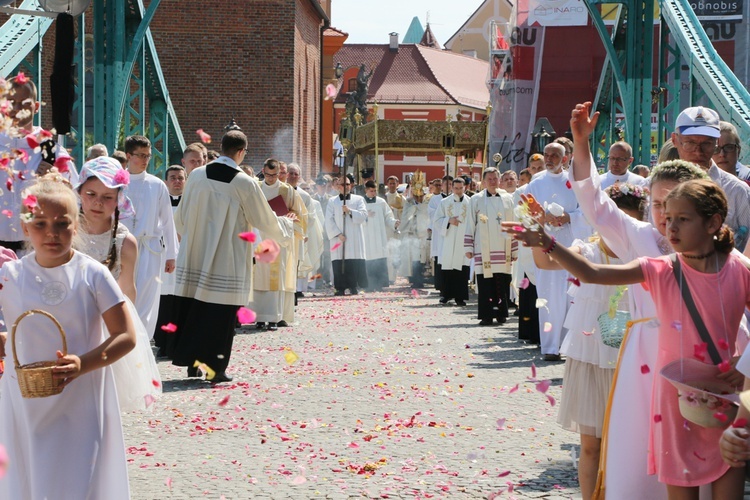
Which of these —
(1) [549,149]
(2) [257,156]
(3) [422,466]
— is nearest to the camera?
(3) [422,466]

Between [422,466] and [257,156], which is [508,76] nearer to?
[257,156]

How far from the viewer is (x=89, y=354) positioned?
440 centimetres

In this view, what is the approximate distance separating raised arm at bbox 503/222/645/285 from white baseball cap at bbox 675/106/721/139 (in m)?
2.07

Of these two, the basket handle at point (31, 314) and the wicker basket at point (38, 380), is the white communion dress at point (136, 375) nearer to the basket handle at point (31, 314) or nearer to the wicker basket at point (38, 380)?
the basket handle at point (31, 314)

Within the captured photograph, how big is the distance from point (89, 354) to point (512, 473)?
3022 mm

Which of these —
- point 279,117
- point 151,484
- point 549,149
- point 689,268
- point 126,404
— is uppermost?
point 279,117

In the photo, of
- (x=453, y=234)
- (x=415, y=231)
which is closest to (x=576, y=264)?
(x=453, y=234)

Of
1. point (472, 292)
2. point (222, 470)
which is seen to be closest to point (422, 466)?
point (222, 470)

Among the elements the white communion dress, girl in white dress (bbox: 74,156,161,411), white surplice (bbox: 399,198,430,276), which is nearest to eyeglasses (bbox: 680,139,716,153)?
girl in white dress (bbox: 74,156,161,411)

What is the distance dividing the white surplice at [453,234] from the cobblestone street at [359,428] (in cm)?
755

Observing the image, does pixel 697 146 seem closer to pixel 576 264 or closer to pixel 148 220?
pixel 576 264

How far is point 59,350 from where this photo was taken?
4.43 metres

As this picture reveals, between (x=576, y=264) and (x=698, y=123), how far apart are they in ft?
7.41

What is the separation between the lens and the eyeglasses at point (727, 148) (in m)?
7.65
